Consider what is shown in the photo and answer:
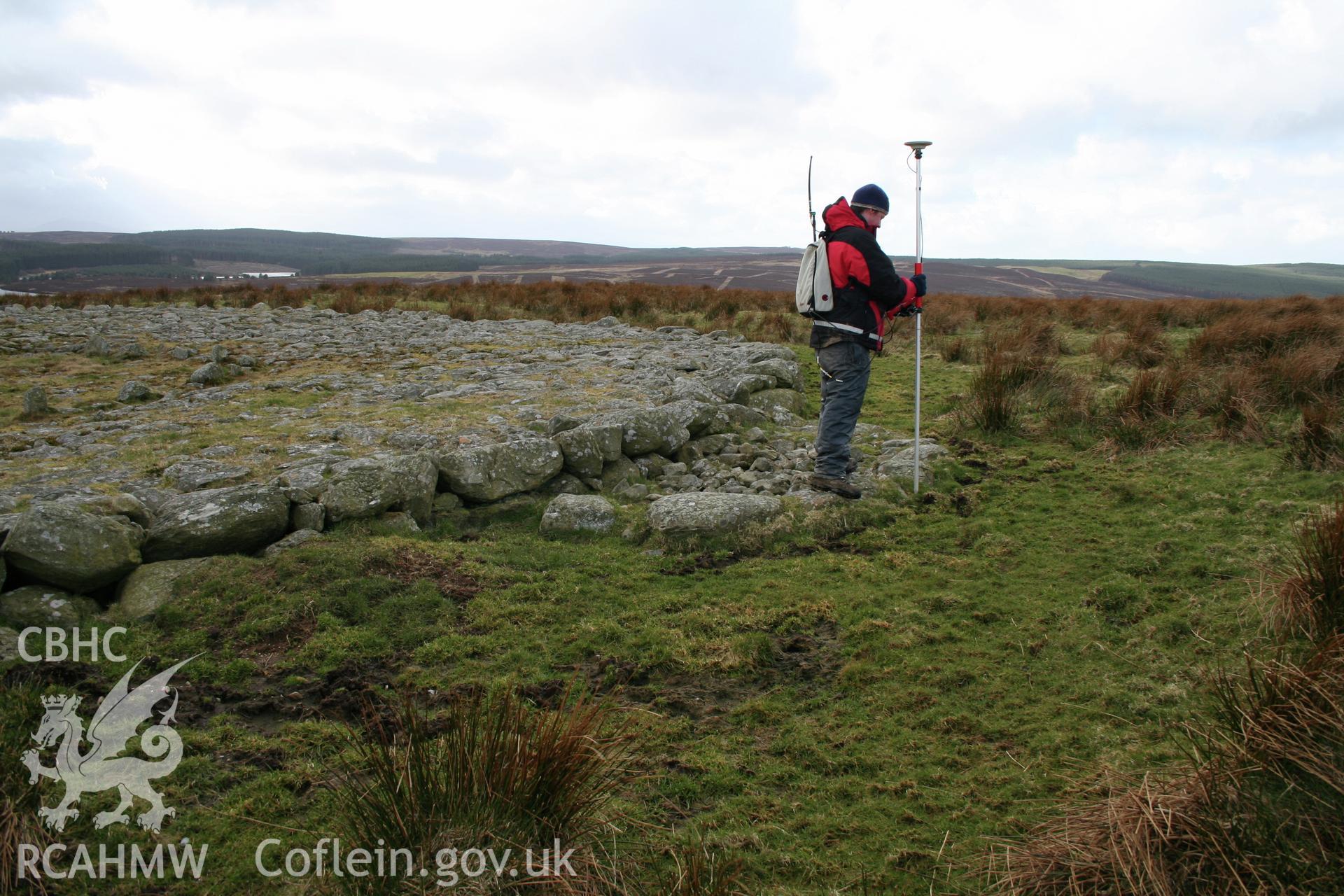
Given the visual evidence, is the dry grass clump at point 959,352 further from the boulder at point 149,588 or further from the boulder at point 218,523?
the boulder at point 149,588

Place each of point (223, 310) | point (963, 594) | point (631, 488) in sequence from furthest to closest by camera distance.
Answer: point (223, 310), point (631, 488), point (963, 594)

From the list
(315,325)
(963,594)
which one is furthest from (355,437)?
(315,325)

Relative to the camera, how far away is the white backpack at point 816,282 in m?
6.44

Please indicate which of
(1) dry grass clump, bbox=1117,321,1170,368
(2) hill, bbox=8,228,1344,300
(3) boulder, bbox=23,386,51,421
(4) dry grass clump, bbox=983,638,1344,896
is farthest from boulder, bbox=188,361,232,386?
(2) hill, bbox=8,228,1344,300

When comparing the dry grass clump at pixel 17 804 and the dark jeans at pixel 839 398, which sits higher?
the dark jeans at pixel 839 398

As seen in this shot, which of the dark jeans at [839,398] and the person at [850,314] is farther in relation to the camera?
the dark jeans at [839,398]

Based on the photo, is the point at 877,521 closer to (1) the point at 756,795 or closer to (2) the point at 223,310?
(1) the point at 756,795

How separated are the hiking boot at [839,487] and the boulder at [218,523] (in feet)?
13.7

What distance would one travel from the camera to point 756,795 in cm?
322

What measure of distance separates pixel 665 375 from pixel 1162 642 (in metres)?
8.10

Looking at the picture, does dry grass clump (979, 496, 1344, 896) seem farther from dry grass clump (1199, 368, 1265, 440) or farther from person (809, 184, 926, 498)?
dry grass clump (1199, 368, 1265, 440)

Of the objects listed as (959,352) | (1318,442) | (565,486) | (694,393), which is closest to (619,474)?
(565,486)

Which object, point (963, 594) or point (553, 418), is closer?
point (963, 594)

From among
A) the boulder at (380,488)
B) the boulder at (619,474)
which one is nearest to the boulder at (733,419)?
the boulder at (619,474)
